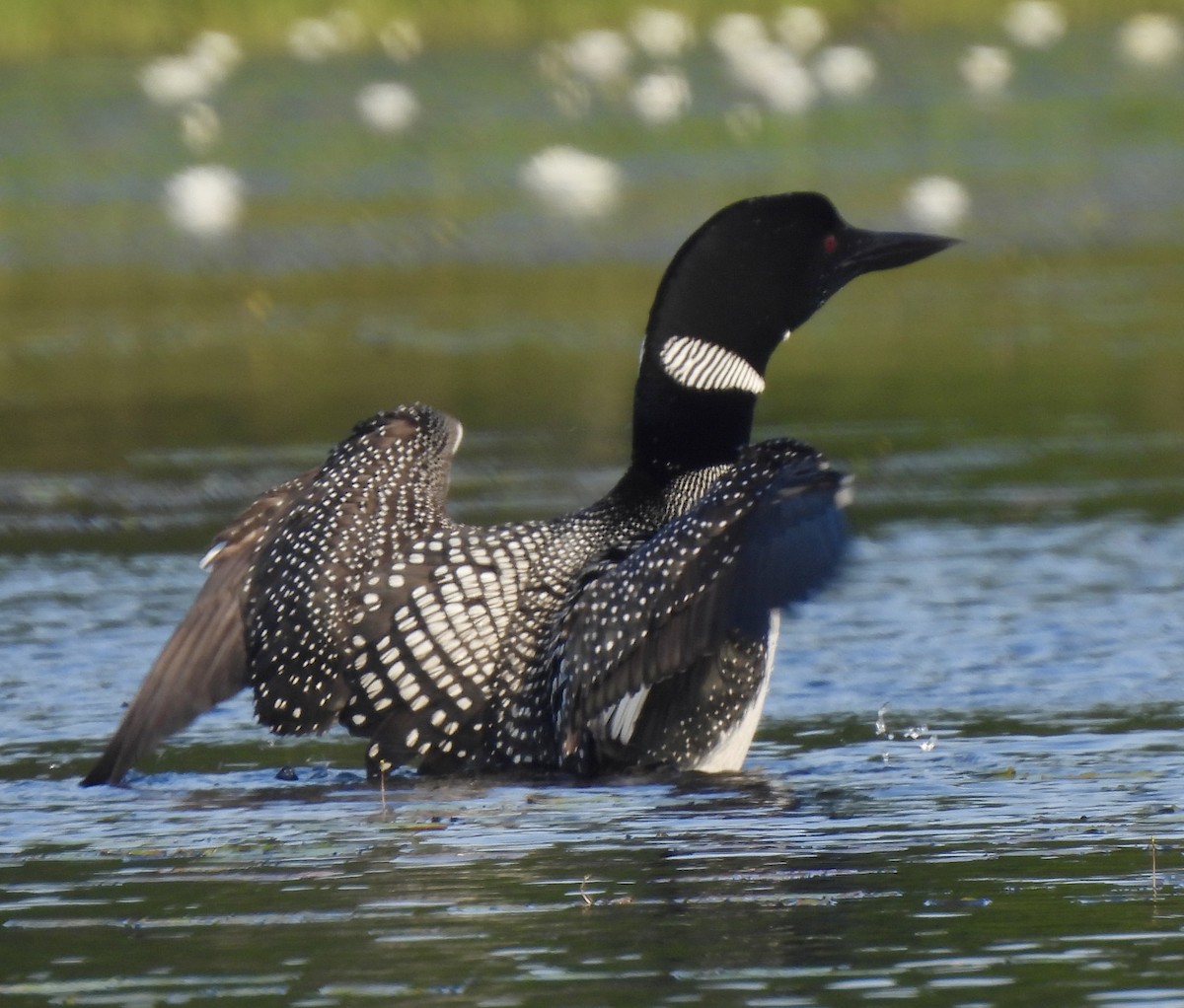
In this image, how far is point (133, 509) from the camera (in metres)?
9.13

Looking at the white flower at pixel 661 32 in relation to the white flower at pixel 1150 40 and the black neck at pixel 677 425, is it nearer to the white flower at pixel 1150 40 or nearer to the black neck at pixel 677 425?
the white flower at pixel 1150 40

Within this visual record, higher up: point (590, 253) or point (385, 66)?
point (385, 66)

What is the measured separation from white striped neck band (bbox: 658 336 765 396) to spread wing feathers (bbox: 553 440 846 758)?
2.43ft

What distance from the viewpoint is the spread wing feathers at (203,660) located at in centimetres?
583

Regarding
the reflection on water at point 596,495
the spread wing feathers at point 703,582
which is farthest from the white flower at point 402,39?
the spread wing feathers at point 703,582

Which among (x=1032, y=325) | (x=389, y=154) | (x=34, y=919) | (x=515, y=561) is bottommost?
(x=34, y=919)

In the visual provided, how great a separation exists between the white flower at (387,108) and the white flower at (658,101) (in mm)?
1641

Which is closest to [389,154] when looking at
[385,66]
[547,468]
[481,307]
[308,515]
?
[385,66]

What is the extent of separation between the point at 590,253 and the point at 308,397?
4241 millimetres

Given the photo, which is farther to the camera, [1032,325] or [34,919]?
[1032,325]

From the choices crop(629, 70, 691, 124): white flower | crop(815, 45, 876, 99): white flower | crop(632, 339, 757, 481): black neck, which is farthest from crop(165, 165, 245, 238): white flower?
crop(632, 339, 757, 481): black neck

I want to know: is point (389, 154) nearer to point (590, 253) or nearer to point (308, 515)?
point (590, 253)

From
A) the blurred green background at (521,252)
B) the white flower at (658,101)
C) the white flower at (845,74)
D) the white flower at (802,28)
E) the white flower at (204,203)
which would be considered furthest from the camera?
the white flower at (802,28)

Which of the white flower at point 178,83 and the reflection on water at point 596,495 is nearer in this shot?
the reflection on water at point 596,495
